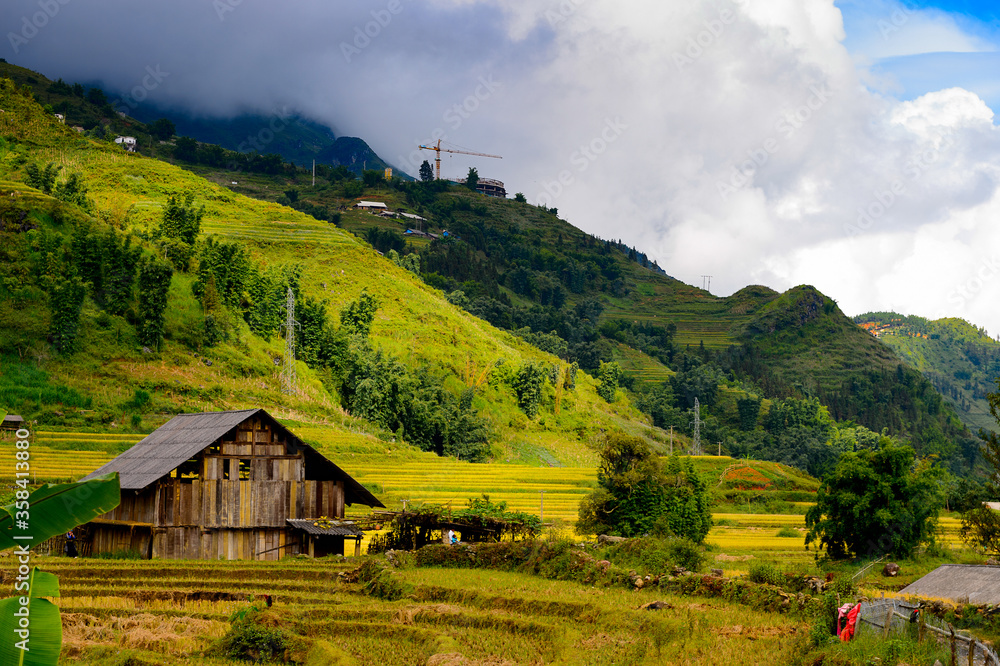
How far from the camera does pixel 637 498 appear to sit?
35.2m

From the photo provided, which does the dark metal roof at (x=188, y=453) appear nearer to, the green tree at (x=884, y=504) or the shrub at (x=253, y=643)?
the shrub at (x=253, y=643)

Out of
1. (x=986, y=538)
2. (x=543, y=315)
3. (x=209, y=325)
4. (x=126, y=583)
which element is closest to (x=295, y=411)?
(x=209, y=325)

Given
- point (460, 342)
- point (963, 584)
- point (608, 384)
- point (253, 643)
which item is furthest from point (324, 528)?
point (608, 384)

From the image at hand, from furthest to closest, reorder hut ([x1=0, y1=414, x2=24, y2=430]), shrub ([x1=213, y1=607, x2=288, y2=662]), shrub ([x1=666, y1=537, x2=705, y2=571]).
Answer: hut ([x1=0, y1=414, x2=24, y2=430]), shrub ([x1=666, y1=537, x2=705, y2=571]), shrub ([x1=213, y1=607, x2=288, y2=662])

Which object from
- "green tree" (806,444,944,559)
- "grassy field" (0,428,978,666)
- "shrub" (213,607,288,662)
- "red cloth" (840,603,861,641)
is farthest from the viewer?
"green tree" (806,444,944,559)

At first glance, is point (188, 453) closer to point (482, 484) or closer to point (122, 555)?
point (122, 555)

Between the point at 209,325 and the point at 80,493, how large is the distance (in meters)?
64.3

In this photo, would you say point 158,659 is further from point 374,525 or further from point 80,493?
point 374,525

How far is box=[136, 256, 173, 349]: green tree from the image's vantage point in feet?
202

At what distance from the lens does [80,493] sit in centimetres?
592

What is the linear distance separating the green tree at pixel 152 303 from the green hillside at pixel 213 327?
0.28 metres

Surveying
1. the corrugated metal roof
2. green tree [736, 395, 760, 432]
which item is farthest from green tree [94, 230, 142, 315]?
green tree [736, 395, 760, 432]

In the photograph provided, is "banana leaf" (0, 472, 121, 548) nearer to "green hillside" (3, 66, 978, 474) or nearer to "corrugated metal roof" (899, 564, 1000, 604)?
"corrugated metal roof" (899, 564, 1000, 604)

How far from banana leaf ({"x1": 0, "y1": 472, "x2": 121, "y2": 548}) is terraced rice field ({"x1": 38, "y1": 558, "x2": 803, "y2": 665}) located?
9.69 meters
